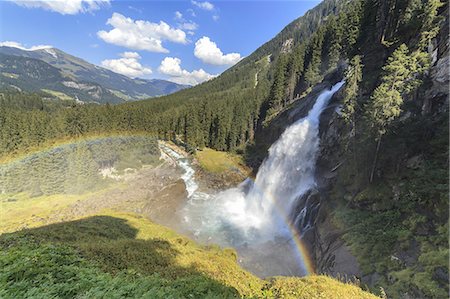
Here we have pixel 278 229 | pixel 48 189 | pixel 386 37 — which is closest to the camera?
pixel 278 229

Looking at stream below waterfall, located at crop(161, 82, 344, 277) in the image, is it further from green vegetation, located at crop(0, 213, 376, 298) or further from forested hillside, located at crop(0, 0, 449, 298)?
green vegetation, located at crop(0, 213, 376, 298)

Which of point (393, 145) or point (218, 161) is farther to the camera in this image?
point (218, 161)

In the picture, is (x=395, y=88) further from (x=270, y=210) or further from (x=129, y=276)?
(x=129, y=276)

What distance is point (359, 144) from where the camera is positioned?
91.4 feet

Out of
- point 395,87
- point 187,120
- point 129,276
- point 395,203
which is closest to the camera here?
point 129,276

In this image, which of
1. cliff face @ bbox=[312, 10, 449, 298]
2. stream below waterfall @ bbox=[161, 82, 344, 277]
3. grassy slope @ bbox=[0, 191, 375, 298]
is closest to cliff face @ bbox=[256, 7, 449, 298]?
cliff face @ bbox=[312, 10, 449, 298]

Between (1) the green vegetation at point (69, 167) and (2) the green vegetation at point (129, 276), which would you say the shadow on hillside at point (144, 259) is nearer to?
(2) the green vegetation at point (129, 276)

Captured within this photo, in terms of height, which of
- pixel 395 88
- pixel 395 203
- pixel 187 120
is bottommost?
pixel 395 203

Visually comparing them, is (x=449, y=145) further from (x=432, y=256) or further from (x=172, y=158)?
(x=172, y=158)

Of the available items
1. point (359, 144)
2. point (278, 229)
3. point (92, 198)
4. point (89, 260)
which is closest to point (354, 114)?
point (359, 144)

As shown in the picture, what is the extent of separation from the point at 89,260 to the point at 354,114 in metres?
30.5

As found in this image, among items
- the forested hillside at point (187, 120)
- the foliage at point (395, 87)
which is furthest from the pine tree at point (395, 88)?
the forested hillside at point (187, 120)

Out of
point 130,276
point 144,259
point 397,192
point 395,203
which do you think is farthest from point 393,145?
point 130,276

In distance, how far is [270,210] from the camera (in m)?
38.4
